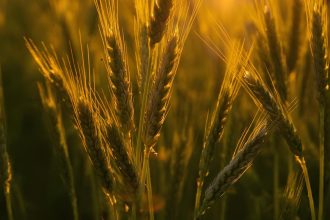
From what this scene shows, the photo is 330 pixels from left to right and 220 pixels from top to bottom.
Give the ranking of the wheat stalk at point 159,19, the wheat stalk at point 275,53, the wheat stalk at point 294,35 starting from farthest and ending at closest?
1. the wheat stalk at point 294,35
2. the wheat stalk at point 275,53
3. the wheat stalk at point 159,19

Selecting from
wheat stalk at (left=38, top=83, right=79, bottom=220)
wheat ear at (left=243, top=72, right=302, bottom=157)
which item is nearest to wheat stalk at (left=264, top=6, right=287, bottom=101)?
wheat ear at (left=243, top=72, right=302, bottom=157)

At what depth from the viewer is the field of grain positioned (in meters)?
1.44

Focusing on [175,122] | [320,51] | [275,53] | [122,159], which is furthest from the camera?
[175,122]

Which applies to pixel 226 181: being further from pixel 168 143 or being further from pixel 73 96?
pixel 168 143

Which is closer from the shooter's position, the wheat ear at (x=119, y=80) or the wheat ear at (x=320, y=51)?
the wheat ear at (x=119, y=80)

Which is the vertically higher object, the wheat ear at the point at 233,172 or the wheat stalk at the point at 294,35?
the wheat stalk at the point at 294,35

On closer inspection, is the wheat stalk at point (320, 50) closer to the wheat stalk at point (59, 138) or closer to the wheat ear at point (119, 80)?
the wheat ear at point (119, 80)

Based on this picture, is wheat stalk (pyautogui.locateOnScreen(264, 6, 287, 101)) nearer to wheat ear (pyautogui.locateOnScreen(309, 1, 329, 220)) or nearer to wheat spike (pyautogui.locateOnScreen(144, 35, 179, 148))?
wheat ear (pyautogui.locateOnScreen(309, 1, 329, 220))

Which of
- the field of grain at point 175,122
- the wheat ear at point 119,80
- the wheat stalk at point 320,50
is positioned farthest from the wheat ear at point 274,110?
the wheat ear at point 119,80

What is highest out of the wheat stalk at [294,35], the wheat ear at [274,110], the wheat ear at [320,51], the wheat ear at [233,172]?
the wheat stalk at [294,35]

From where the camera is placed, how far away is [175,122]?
8.02 ft

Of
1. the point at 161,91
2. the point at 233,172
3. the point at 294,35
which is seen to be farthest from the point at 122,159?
the point at 294,35

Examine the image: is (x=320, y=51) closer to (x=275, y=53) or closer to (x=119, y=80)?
(x=275, y=53)

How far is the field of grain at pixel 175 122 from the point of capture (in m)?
1.44
